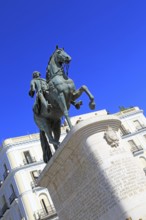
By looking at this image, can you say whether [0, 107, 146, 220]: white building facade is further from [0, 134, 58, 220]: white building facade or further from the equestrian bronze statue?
the equestrian bronze statue

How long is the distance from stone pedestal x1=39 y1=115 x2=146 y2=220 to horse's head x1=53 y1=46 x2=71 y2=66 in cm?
231

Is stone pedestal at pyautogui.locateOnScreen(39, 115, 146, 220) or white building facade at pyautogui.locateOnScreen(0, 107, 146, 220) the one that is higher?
white building facade at pyautogui.locateOnScreen(0, 107, 146, 220)

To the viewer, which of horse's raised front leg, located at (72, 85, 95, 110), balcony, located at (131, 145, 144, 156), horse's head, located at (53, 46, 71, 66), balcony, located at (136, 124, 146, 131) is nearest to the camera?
horse's raised front leg, located at (72, 85, 95, 110)

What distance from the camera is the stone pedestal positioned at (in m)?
6.54

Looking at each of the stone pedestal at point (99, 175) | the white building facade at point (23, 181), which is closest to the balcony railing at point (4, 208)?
the white building facade at point (23, 181)

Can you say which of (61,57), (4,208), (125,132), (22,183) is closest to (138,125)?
(125,132)

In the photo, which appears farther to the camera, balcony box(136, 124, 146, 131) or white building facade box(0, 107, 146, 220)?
balcony box(136, 124, 146, 131)

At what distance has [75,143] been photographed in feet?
25.0

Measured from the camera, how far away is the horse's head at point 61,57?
29.8 feet

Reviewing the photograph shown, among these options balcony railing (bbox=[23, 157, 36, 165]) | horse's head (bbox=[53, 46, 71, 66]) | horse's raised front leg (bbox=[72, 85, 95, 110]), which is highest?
balcony railing (bbox=[23, 157, 36, 165])

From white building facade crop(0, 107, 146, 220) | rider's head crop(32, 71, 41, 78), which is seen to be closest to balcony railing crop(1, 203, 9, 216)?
white building facade crop(0, 107, 146, 220)

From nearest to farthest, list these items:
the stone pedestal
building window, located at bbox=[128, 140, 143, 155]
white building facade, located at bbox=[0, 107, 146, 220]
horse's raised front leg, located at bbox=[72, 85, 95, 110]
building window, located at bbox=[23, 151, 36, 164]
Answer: the stone pedestal → horse's raised front leg, located at bbox=[72, 85, 95, 110] → white building facade, located at bbox=[0, 107, 146, 220] → building window, located at bbox=[23, 151, 36, 164] → building window, located at bbox=[128, 140, 143, 155]

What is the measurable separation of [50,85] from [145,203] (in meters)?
3.99

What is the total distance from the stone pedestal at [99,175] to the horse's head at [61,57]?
90.8 inches
